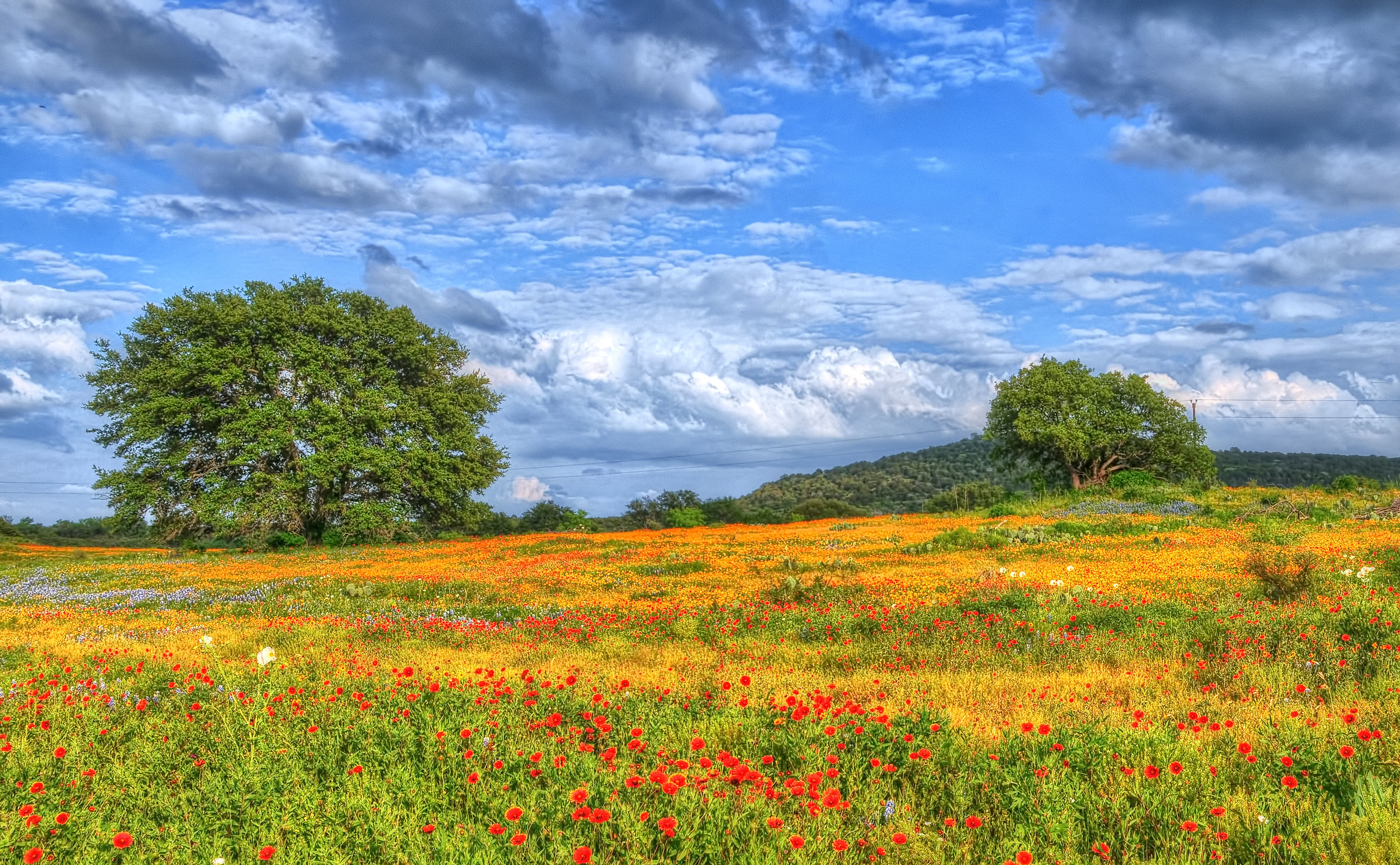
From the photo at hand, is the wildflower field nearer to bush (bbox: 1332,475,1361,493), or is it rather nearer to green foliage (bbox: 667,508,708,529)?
bush (bbox: 1332,475,1361,493)

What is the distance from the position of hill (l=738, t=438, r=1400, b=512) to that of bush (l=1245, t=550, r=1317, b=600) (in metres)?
52.3

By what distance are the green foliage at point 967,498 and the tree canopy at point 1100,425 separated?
394 cm

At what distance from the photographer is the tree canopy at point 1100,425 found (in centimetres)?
4928

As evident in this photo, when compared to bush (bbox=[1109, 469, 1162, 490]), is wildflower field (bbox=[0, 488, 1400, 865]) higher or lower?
lower

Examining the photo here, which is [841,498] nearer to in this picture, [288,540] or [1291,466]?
[1291,466]

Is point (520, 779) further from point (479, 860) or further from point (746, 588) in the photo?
point (746, 588)

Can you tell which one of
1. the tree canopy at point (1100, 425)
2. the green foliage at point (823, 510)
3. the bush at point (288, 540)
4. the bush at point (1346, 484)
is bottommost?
the green foliage at point (823, 510)

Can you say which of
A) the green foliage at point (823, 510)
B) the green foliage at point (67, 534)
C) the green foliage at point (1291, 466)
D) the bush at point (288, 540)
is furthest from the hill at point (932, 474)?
the green foliage at point (67, 534)

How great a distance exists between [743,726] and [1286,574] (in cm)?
1035

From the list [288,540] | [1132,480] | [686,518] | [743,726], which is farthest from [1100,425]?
[743,726]

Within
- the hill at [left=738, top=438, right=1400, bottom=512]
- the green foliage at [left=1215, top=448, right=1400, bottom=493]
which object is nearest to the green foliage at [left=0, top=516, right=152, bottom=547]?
the hill at [left=738, top=438, right=1400, bottom=512]

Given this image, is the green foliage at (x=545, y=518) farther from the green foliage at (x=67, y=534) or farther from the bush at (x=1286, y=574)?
the bush at (x=1286, y=574)

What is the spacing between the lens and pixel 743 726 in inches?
229

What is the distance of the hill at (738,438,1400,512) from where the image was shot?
74938 millimetres
